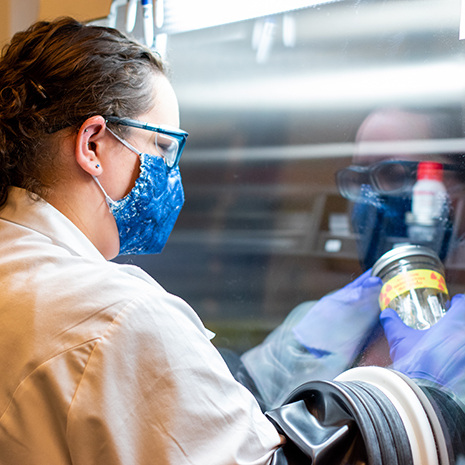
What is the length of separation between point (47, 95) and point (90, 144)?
0.33 feet

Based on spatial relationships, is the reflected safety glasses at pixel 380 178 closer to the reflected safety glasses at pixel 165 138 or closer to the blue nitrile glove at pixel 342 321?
the blue nitrile glove at pixel 342 321

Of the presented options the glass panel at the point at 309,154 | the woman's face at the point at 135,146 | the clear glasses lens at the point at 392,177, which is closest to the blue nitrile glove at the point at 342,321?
the glass panel at the point at 309,154

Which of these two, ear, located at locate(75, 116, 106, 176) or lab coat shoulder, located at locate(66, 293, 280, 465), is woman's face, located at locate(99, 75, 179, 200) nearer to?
ear, located at locate(75, 116, 106, 176)

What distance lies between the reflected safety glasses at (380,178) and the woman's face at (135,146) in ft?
1.46

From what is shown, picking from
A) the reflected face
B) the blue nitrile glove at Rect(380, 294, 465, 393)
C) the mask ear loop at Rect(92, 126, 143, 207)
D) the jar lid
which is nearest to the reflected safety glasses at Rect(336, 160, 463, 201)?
the reflected face

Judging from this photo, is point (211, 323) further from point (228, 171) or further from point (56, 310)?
point (56, 310)

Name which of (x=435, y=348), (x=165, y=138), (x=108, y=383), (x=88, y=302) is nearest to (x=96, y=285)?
(x=88, y=302)

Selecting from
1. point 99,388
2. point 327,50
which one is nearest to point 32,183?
point 99,388

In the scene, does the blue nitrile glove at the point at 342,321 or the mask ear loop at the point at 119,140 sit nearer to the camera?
the mask ear loop at the point at 119,140

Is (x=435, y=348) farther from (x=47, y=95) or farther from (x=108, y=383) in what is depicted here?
(x=47, y=95)

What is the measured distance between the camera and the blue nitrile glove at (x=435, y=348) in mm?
828

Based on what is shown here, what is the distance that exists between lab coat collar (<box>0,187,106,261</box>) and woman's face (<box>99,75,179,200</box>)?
4.4 inches

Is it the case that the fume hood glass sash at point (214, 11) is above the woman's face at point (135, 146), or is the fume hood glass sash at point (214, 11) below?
above

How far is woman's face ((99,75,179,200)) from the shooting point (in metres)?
0.93
